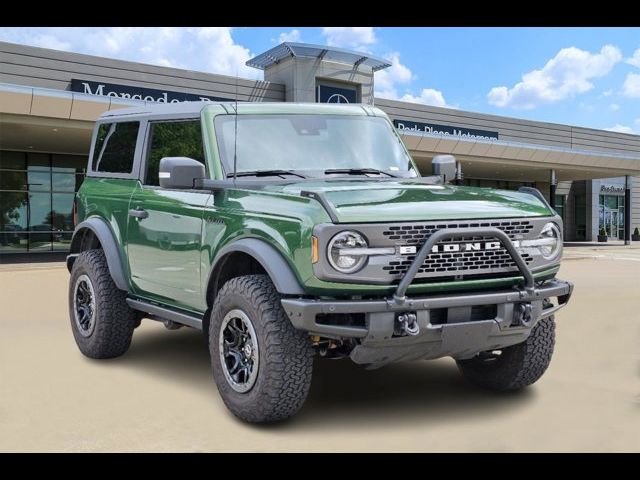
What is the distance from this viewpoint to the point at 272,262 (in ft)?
13.8

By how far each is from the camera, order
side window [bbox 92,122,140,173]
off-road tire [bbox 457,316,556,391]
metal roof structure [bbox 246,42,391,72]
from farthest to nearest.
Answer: metal roof structure [bbox 246,42,391,72] < side window [bbox 92,122,140,173] < off-road tire [bbox 457,316,556,391]

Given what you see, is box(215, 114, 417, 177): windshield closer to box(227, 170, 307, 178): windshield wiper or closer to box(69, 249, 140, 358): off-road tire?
box(227, 170, 307, 178): windshield wiper

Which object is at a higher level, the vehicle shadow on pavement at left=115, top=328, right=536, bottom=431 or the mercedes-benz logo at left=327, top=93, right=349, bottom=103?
the mercedes-benz logo at left=327, top=93, right=349, bottom=103

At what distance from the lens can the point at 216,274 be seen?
16.1 ft

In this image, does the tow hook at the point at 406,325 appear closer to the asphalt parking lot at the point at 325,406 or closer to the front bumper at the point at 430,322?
the front bumper at the point at 430,322

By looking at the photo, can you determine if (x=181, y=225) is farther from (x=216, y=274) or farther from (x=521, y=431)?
(x=521, y=431)

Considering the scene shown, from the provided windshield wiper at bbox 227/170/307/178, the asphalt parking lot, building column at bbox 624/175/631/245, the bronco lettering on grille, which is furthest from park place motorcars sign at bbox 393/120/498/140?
the bronco lettering on grille

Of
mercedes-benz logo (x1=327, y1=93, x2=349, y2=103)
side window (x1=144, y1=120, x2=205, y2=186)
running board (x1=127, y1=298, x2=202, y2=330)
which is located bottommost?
running board (x1=127, y1=298, x2=202, y2=330)

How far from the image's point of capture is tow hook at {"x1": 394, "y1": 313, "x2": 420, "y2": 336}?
156 inches

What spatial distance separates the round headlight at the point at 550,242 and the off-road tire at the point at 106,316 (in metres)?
3.68

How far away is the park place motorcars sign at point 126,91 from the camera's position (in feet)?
81.4

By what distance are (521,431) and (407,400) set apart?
932 mm

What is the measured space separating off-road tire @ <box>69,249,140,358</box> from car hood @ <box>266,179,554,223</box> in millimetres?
2227
